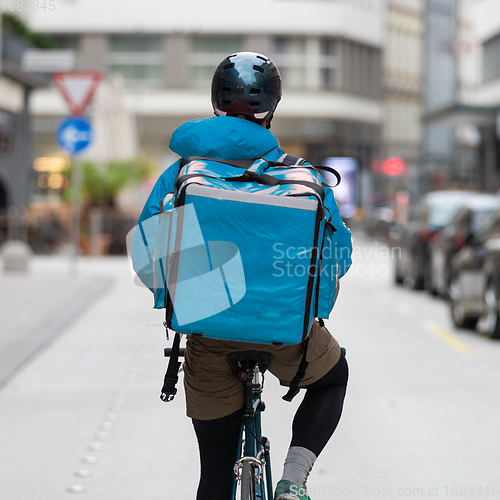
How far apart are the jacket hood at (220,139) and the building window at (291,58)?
46.0 metres

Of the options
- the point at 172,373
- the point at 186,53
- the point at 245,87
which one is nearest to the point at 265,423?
the point at 172,373

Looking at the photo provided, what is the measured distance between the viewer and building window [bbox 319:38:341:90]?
49.3m

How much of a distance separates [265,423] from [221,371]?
3.49m

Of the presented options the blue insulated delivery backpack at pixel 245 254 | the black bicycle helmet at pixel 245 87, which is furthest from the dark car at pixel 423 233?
the blue insulated delivery backpack at pixel 245 254

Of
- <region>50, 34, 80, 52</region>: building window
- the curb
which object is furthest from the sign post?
<region>50, 34, 80, 52</region>: building window

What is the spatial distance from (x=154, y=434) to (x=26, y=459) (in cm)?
89

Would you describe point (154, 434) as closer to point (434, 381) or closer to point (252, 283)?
point (434, 381)

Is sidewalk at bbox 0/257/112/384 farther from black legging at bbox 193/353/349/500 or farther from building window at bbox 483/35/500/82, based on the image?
building window at bbox 483/35/500/82

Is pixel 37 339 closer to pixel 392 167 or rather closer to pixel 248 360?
pixel 248 360

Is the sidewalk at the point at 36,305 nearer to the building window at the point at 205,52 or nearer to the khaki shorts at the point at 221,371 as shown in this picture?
the khaki shorts at the point at 221,371

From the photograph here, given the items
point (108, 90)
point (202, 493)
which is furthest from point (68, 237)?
point (202, 493)

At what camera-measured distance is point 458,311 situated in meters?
12.4

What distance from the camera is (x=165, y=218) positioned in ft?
10.1

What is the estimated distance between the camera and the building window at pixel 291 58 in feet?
159
